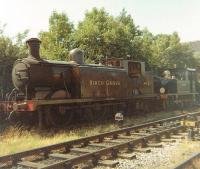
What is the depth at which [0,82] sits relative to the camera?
16125mm

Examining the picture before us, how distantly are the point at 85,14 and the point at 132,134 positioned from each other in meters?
22.0

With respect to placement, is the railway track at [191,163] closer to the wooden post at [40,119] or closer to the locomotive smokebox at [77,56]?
the wooden post at [40,119]

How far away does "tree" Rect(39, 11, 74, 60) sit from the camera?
89.6 ft

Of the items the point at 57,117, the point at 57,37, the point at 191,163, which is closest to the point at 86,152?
the point at 191,163

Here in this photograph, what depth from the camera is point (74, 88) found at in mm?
14758

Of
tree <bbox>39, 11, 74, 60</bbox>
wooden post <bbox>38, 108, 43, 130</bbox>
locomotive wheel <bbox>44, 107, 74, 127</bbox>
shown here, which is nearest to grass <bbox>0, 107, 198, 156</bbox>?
wooden post <bbox>38, 108, 43, 130</bbox>

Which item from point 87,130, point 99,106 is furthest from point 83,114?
point 87,130

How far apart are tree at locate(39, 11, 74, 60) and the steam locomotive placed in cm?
960

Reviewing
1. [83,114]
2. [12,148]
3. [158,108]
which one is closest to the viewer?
[12,148]

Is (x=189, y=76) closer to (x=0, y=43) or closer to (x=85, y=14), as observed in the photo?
(x=85, y=14)

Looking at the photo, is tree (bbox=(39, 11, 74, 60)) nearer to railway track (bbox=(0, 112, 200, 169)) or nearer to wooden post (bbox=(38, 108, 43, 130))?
wooden post (bbox=(38, 108, 43, 130))

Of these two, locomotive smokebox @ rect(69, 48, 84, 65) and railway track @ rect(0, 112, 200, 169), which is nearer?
railway track @ rect(0, 112, 200, 169)

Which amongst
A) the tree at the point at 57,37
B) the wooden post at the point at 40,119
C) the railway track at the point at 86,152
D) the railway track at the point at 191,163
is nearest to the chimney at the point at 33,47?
the wooden post at the point at 40,119

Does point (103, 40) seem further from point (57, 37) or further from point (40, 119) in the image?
point (40, 119)
